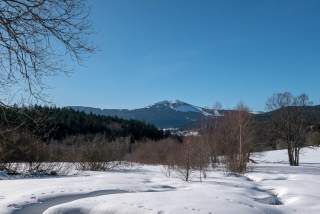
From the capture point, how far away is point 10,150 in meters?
29.3

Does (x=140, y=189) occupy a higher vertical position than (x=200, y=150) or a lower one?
lower

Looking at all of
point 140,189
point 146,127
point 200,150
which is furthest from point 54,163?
point 146,127

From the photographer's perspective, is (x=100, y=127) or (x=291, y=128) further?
(x=100, y=127)

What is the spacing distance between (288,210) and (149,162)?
39.4 meters

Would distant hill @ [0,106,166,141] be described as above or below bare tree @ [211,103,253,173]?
above

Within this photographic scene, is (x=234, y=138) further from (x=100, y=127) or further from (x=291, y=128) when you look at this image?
(x=100, y=127)

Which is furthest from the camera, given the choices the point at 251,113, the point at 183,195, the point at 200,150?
the point at 251,113

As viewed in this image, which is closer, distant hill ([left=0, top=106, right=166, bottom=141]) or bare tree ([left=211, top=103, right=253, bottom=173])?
bare tree ([left=211, top=103, right=253, bottom=173])

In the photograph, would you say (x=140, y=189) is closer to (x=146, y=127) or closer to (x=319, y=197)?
(x=319, y=197)

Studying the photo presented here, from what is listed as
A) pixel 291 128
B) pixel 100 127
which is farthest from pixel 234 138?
pixel 100 127

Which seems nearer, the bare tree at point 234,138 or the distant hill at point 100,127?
the bare tree at point 234,138

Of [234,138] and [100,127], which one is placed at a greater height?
[100,127]

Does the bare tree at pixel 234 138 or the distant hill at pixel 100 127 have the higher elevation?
the distant hill at pixel 100 127

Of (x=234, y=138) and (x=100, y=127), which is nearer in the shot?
(x=234, y=138)
